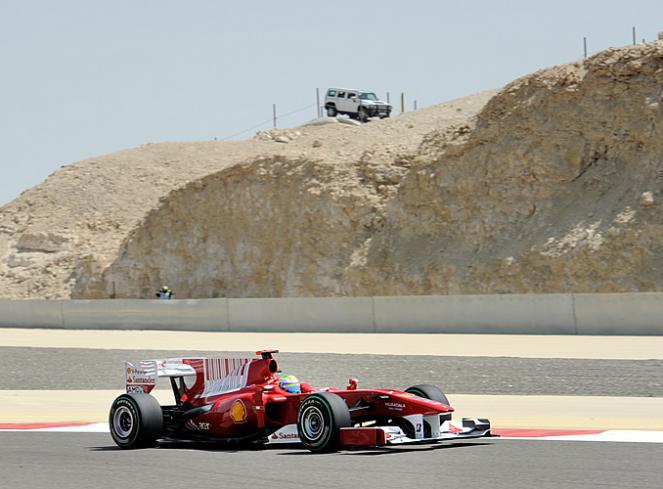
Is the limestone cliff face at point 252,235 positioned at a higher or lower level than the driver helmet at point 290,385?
higher

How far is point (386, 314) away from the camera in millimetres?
36875

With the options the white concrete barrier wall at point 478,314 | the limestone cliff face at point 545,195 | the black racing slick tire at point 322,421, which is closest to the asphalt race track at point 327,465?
the black racing slick tire at point 322,421

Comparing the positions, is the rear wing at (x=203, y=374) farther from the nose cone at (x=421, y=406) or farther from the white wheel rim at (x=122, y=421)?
the nose cone at (x=421, y=406)

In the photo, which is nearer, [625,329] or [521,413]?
[521,413]

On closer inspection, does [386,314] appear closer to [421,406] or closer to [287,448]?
[287,448]

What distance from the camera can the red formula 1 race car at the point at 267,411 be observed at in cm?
1069

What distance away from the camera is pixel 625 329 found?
31703 mm

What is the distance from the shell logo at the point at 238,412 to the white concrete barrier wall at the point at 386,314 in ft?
71.7

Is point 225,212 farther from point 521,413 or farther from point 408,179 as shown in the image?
point 521,413

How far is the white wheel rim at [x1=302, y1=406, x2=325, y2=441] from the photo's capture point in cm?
1073

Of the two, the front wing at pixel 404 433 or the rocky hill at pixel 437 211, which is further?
the rocky hill at pixel 437 211

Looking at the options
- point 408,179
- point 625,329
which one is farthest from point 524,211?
point 625,329

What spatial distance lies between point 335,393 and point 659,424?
Answer: 4522mm

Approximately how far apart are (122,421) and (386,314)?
25023mm
